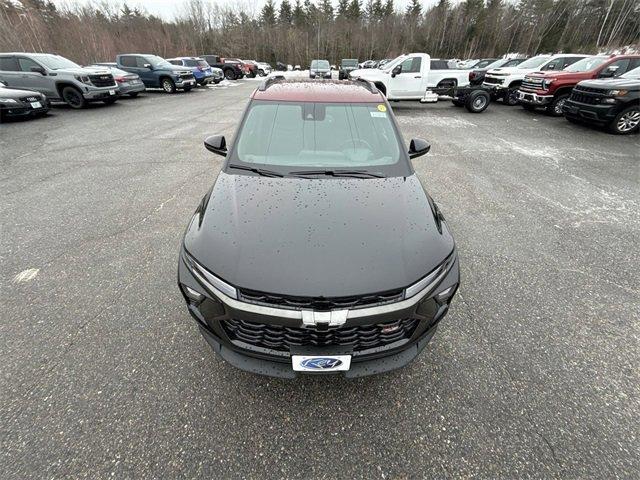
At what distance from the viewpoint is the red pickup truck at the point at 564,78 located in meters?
9.91

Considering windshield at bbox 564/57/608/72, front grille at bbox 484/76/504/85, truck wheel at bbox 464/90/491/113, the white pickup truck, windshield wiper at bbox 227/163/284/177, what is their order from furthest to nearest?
front grille at bbox 484/76/504/85
the white pickup truck
truck wheel at bbox 464/90/491/113
windshield at bbox 564/57/608/72
windshield wiper at bbox 227/163/284/177

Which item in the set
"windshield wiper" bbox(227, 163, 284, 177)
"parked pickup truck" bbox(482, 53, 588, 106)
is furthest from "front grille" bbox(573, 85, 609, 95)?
"windshield wiper" bbox(227, 163, 284, 177)

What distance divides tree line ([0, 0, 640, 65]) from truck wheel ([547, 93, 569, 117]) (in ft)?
105

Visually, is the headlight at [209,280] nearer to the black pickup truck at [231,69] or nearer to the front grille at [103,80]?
the front grille at [103,80]

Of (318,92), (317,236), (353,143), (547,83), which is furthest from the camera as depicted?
(547,83)

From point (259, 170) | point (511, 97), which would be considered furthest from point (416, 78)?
point (259, 170)

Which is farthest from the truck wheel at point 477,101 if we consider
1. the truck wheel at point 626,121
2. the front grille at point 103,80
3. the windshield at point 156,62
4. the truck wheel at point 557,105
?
the windshield at point 156,62

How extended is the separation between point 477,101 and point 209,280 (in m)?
13.4

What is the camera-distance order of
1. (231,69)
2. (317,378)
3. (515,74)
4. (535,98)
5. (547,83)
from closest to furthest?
1. (317,378)
2. (547,83)
3. (535,98)
4. (515,74)
5. (231,69)

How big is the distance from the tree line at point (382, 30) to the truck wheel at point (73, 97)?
2050cm

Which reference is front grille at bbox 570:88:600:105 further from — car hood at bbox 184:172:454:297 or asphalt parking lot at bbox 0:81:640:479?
car hood at bbox 184:172:454:297

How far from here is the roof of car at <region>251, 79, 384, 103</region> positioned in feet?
9.98

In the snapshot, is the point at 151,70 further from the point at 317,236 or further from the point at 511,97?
the point at 317,236

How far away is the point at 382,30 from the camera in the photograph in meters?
53.5
